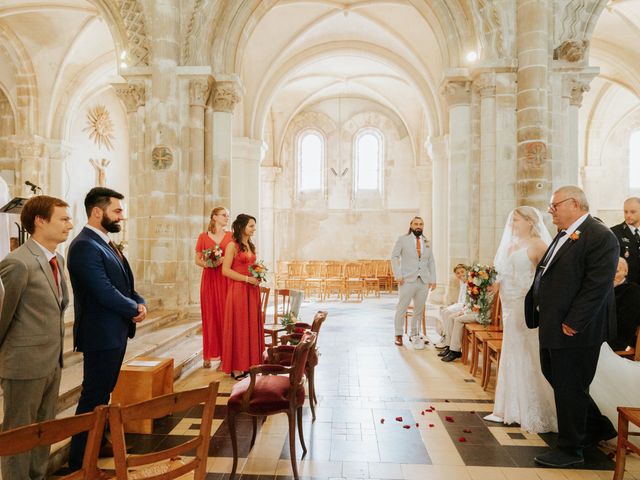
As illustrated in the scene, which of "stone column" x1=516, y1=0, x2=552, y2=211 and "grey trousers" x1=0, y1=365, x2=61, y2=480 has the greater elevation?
"stone column" x1=516, y1=0, x2=552, y2=211

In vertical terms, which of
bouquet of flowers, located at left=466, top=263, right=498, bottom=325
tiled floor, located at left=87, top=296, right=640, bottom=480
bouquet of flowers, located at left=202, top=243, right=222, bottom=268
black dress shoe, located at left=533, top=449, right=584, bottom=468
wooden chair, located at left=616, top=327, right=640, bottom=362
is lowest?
tiled floor, located at left=87, top=296, right=640, bottom=480

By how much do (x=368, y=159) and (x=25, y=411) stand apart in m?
17.5

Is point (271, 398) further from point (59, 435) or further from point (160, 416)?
point (59, 435)

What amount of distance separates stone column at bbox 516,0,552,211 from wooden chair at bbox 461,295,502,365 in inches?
96.0

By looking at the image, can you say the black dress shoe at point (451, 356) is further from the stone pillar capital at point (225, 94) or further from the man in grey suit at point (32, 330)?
the stone pillar capital at point (225, 94)

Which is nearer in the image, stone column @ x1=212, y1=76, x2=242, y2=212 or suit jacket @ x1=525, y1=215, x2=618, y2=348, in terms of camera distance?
suit jacket @ x1=525, y1=215, x2=618, y2=348

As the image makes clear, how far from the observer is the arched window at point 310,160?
1897 centimetres

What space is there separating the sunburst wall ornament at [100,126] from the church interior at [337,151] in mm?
73

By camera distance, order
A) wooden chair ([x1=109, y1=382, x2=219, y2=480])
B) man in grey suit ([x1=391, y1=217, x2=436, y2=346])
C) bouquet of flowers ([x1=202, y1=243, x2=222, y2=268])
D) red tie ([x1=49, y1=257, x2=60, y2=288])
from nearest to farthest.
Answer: wooden chair ([x1=109, y1=382, x2=219, y2=480]) < red tie ([x1=49, y1=257, x2=60, y2=288]) < bouquet of flowers ([x1=202, y1=243, x2=222, y2=268]) < man in grey suit ([x1=391, y1=217, x2=436, y2=346])

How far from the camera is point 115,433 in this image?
172cm

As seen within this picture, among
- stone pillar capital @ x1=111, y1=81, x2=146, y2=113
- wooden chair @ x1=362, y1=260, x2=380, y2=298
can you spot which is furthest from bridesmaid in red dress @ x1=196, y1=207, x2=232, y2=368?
wooden chair @ x1=362, y1=260, x2=380, y2=298

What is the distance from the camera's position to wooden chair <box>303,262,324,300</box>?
540 inches

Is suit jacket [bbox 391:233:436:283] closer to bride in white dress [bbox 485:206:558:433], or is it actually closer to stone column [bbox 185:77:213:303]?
bride in white dress [bbox 485:206:558:433]

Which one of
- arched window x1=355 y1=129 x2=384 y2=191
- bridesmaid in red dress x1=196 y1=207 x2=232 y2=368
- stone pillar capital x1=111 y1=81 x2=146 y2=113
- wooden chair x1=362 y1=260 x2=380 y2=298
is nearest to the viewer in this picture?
bridesmaid in red dress x1=196 y1=207 x2=232 y2=368
